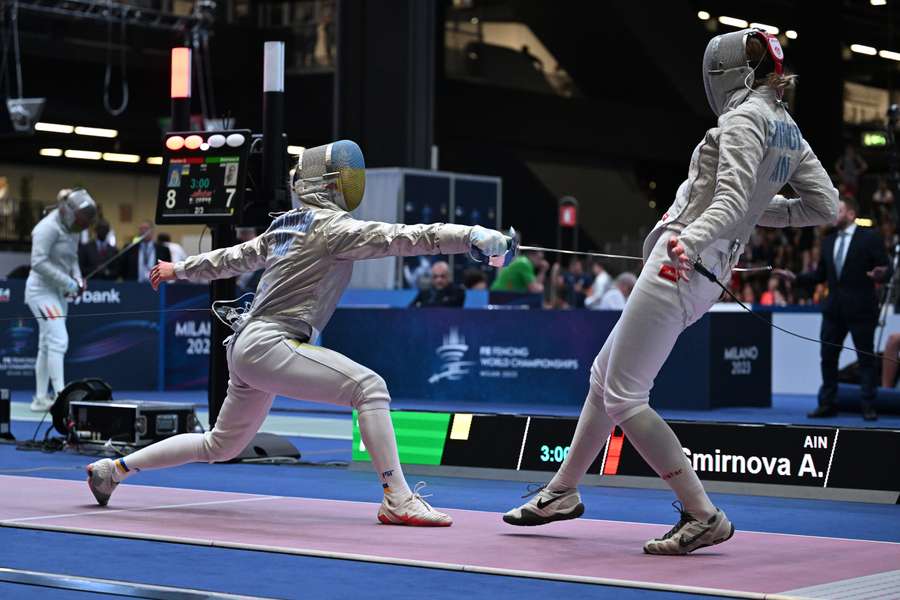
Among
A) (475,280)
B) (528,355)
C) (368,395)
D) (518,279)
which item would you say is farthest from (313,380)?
(518,279)

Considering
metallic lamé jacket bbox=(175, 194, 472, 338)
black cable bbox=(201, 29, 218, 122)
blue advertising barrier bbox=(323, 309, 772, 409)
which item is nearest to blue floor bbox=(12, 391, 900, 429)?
blue advertising barrier bbox=(323, 309, 772, 409)

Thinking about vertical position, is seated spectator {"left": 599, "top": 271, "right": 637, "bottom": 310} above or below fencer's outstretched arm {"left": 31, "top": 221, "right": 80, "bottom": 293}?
below

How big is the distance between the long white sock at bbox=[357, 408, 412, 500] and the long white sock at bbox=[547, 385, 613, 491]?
632mm

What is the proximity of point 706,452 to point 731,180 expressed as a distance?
2780 millimetres

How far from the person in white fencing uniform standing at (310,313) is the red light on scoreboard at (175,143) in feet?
7.85

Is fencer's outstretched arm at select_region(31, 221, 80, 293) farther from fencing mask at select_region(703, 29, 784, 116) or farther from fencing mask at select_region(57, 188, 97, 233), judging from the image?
fencing mask at select_region(703, 29, 784, 116)

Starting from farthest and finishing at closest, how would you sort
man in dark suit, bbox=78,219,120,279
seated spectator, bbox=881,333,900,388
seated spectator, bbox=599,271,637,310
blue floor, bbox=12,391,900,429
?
man in dark suit, bbox=78,219,120,279, seated spectator, bbox=599,271,637,310, seated spectator, bbox=881,333,900,388, blue floor, bbox=12,391,900,429

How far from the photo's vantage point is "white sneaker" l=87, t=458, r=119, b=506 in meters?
6.18

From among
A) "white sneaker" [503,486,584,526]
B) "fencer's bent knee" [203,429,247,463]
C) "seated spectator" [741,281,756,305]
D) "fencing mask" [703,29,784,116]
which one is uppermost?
"fencing mask" [703,29,784,116]

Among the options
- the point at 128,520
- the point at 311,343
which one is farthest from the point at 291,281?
the point at 128,520

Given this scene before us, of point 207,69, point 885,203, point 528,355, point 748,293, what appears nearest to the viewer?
point 528,355

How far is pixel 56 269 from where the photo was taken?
37.8 ft

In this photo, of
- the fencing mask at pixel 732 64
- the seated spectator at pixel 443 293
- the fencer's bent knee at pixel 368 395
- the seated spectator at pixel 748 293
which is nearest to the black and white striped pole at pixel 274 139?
the fencer's bent knee at pixel 368 395

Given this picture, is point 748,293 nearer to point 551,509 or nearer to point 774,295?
point 774,295
